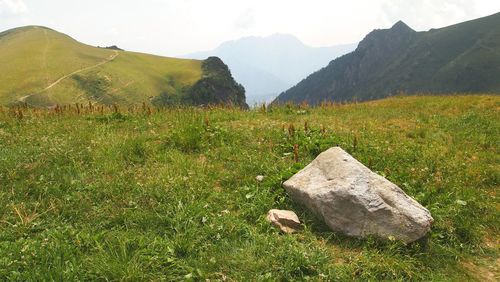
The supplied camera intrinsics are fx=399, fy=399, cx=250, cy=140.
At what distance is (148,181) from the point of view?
8297 millimetres

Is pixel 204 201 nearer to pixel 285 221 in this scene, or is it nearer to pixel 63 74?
pixel 285 221

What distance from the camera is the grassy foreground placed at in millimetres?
6066

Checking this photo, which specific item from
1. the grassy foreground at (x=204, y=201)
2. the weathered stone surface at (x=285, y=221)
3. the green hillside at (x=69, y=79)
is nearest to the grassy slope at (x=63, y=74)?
the green hillside at (x=69, y=79)

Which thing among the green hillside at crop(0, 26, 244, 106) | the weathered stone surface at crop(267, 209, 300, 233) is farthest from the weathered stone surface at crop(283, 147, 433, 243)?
the green hillside at crop(0, 26, 244, 106)

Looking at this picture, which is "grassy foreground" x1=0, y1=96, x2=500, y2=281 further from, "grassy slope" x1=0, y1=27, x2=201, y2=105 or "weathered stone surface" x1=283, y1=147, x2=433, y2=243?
"grassy slope" x1=0, y1=27, x2=201, y2=105

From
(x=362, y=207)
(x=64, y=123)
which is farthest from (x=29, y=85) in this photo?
(x=362, y=207)

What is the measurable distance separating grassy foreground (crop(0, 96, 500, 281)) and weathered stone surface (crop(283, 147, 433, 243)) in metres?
0.23

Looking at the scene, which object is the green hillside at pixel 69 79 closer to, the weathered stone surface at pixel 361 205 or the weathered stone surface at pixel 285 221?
the weathered stone surface at pixel 361 205

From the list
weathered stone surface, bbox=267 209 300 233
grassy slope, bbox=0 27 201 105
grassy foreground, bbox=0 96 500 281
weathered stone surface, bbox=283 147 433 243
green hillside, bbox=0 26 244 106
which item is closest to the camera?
grassy foreground, bbox=0 96 500 281

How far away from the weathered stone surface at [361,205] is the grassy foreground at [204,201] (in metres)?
0.23

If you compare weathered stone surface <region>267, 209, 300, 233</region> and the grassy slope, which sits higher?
the grassy slope

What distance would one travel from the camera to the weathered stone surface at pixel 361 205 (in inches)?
277

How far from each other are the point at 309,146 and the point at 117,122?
256 inches

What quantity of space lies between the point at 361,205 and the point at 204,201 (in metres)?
2.97
